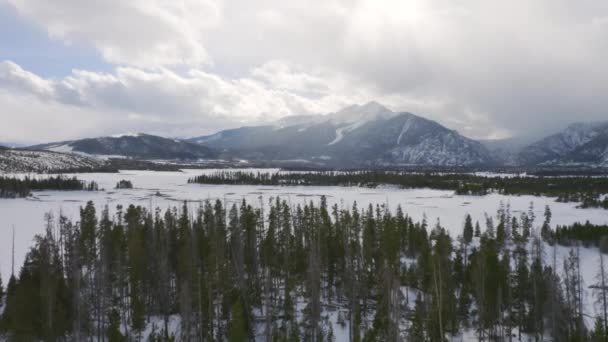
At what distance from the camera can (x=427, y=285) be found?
55.8 meters

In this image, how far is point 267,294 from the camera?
34094 mm

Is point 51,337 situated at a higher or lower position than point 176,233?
lower

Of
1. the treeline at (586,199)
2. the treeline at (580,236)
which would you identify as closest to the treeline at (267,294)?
the treeline at (580,236)

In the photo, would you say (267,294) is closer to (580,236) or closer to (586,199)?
(580,236)

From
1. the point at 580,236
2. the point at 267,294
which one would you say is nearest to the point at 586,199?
the point at 580,236

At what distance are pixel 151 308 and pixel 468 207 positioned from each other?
12433cm

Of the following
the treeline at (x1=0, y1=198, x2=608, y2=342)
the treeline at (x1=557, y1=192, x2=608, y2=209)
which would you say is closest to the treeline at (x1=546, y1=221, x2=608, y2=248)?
the treeline at (x1=0, y1=198, x2=608, y2=342)

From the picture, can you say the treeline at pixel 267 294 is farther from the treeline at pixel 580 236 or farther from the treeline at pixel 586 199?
the treeline at pixel 586 199

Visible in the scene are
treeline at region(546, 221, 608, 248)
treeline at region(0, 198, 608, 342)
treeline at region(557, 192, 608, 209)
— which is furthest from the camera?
treeline at region(557, 192, 608, 209)

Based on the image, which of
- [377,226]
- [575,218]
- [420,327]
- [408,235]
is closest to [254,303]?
[420,327]

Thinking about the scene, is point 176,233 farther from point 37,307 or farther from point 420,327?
point 420,327

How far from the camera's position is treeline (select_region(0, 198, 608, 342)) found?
3644 centimetres

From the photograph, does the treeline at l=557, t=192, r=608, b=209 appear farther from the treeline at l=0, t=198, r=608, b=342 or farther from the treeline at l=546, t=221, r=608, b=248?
the treeline at l=0, t=198, r=608, b=342

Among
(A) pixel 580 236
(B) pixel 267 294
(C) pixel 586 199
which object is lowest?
(A) pixel 580 236
